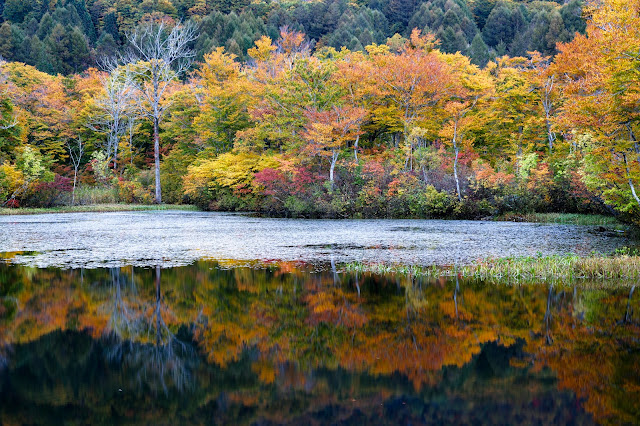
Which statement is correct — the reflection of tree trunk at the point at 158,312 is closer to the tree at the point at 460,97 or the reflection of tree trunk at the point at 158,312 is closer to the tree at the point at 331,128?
the tree at the point at 331,128

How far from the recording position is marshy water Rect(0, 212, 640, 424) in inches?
149

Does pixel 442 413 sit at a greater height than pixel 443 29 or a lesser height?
lesser

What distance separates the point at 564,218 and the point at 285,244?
1368 cm

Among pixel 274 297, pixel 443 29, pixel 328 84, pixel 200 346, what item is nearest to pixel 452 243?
pixel 274 297

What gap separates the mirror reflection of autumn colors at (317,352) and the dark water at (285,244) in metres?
2.96

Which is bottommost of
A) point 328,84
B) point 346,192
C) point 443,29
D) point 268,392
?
point 268,392

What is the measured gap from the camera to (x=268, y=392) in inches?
161

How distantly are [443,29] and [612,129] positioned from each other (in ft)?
192

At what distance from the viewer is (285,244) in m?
14.5

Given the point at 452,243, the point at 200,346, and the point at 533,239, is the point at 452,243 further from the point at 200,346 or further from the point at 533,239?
the point at 200,346

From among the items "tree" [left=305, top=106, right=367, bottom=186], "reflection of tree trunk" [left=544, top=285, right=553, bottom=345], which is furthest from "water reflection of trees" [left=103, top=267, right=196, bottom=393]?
"tree" [left=305, top=106, right=367, bottom=186]

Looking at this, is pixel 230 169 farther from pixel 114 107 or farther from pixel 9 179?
pixel 114 107

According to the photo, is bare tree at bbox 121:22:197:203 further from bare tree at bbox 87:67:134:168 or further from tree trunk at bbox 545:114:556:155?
tree trunk at bbox 545:114:556:155

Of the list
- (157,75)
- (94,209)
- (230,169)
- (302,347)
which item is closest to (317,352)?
(302,347)
